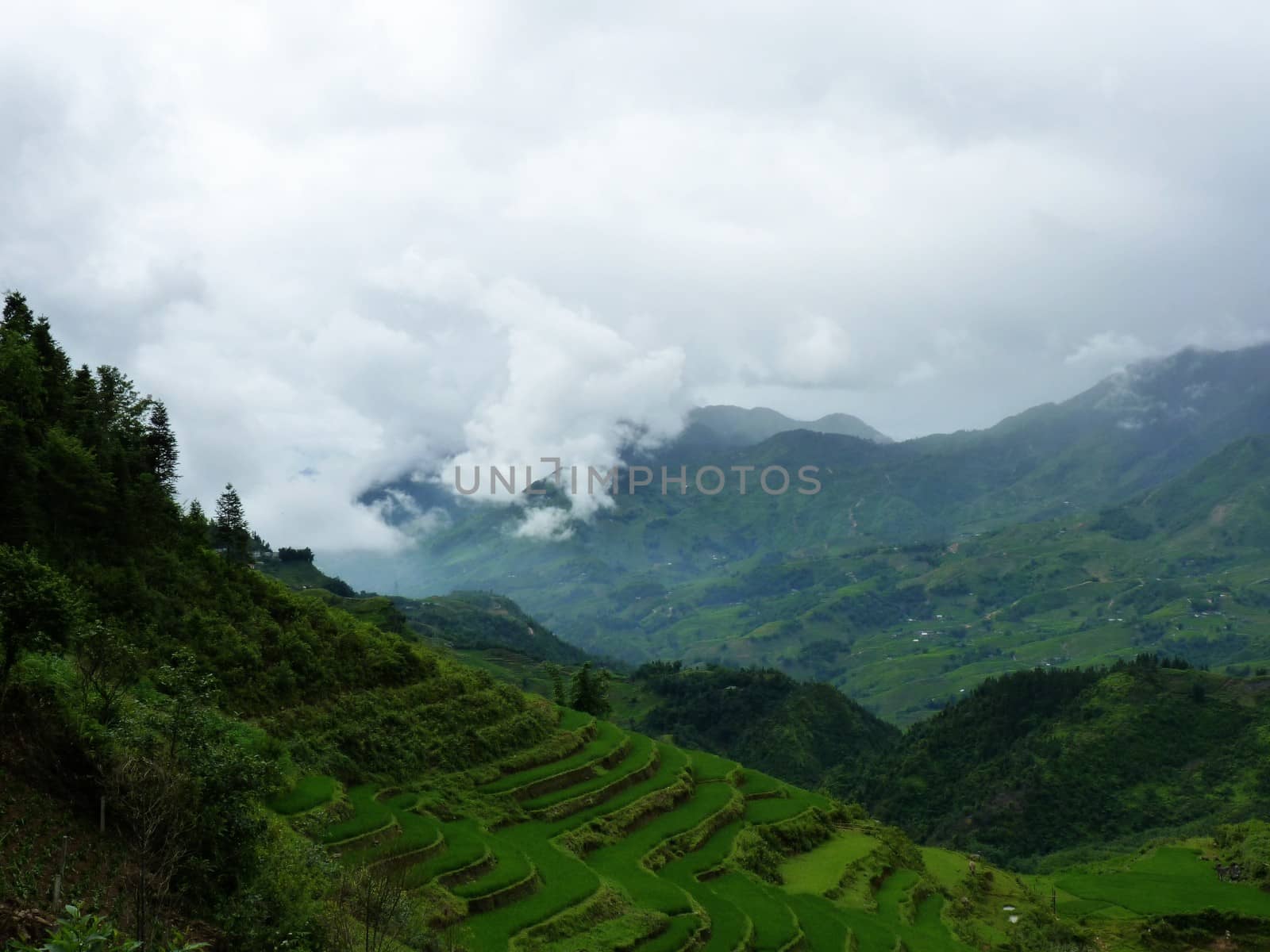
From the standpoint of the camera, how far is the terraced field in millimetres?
30375

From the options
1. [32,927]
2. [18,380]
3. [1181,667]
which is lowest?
[1181,667]

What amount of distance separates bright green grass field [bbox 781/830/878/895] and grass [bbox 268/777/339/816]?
79.2 ft

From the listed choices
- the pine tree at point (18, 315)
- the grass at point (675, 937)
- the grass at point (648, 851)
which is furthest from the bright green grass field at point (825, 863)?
the pine tree at point (18, 315)

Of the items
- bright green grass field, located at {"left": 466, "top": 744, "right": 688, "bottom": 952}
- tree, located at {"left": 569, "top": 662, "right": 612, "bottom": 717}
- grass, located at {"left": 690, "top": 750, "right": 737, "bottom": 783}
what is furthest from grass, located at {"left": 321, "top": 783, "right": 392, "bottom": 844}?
tree, located at {"left": 569, "top": 662, "right": 612, "bottom": 717}

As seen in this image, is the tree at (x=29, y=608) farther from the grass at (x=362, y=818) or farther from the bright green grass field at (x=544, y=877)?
the bright green grass field at (x=544, y=877)

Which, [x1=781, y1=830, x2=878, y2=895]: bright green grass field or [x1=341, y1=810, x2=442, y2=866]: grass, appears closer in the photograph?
[x1=341, y1=810, x2=442, y2=866]: grass

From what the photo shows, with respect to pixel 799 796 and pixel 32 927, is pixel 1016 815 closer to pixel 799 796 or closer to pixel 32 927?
pixel 799 796

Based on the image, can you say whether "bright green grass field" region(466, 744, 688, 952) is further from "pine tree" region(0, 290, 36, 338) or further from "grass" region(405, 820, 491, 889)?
"pine tree" region(0, 290, 36, 338)

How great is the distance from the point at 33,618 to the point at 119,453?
21.6 m

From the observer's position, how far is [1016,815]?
129 metres

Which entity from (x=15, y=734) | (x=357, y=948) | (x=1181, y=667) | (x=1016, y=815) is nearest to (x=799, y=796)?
(x=357, y=948)

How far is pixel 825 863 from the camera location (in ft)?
163

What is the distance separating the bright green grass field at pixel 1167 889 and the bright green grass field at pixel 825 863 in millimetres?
18314

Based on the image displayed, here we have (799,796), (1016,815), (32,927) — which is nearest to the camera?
(32,927)
